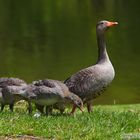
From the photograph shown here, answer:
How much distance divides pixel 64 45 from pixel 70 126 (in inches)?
1292

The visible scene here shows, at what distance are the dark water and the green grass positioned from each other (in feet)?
38.6

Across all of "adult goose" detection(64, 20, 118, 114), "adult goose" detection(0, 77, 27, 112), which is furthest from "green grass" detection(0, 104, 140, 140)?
"adult goose" detection(64, 20, 118, 114)

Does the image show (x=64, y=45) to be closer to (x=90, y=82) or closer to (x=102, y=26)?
(x=102, y=26)

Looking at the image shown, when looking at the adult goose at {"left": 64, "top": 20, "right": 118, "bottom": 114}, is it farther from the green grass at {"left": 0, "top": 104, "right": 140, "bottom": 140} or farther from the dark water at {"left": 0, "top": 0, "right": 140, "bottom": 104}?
the dark water at {"left": 0, "top": 0, "right": 140, "bottom": 104}

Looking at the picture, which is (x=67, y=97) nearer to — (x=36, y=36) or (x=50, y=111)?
(x=50, y=111)

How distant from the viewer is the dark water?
28969 mm

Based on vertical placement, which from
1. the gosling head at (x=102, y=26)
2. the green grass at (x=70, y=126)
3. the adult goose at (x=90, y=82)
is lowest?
the green grass at (x=70, y=126)

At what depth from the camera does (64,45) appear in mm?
42375

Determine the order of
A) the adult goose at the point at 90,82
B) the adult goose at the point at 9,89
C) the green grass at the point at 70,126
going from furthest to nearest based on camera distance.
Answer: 1. the adult goose at the point at 90,82
2. the adult goose at the point at 9,89
3. the green grass at the point at 70,126

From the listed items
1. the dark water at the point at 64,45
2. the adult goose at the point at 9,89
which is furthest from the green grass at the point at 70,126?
the dark water at the point at 64,45

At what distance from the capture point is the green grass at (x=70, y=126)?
29.7 ft

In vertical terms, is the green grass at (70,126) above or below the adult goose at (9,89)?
below

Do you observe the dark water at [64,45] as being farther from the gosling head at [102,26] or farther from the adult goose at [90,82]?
the adult goose at [90,82]

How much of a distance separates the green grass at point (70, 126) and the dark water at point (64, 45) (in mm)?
11779
